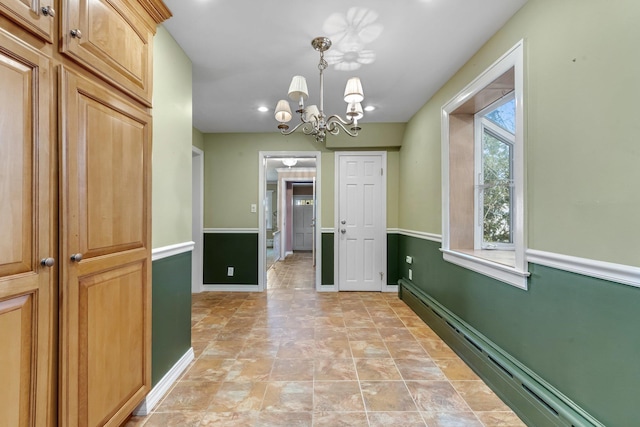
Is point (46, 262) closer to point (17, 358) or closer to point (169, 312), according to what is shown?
point (17, 358)

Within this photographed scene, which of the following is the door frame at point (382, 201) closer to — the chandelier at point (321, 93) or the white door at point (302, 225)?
the chandelier at point (321, 93)

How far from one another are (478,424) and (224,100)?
3249 mm

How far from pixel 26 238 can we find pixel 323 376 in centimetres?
173

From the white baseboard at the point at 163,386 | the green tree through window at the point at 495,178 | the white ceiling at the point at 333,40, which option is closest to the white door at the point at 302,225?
the white ceiling at the point at 333,40

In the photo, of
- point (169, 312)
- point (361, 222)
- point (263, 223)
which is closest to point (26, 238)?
point (169, 312)

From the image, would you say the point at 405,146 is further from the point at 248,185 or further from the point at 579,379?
the point at 579,379

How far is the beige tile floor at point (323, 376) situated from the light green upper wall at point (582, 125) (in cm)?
105

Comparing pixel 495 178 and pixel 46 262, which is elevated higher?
pixel 495 178

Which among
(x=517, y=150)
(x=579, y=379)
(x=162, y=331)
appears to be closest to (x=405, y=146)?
(x=517, y=150)

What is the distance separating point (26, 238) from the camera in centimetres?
90

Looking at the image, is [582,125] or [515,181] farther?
[515,181]

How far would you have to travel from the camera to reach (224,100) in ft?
9.72

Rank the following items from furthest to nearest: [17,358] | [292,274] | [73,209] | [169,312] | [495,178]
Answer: [292,274]
[495,178]
[169,312]
[73,209]
[17,358]

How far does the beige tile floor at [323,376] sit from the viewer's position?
1.55 metres
